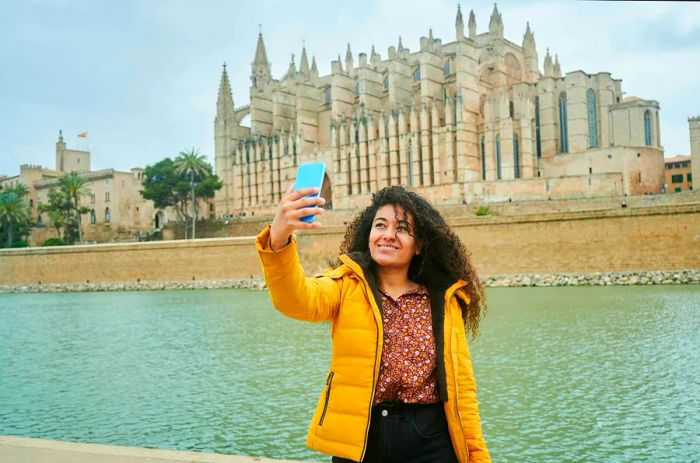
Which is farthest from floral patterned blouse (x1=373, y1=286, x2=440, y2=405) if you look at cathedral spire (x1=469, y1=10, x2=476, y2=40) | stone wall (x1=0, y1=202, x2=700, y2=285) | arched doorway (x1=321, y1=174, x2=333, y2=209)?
arched doorway (x1=321, y1=174, x2=333, y2=209)

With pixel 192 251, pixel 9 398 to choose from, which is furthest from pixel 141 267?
pixel 9 398

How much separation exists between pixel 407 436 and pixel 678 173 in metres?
42.1

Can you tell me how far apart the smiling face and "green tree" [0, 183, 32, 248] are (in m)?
43.5

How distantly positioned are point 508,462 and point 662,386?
276cm

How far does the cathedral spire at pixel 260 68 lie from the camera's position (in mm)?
48381

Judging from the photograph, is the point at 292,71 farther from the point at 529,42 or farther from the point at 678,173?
the point at 678,173

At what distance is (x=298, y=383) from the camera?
695 cm

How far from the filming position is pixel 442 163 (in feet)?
112

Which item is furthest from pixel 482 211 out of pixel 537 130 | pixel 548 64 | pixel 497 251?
pixel 548 64

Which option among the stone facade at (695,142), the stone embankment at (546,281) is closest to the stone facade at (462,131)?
the stone facade at (695,142)

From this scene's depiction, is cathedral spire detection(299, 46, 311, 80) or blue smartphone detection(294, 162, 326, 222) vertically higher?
cathedral spire detection(299, 46, 311, 80)

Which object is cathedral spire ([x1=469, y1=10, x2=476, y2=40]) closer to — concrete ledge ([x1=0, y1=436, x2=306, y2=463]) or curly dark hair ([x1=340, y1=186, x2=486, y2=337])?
concrete ledge ([x1=0, y1=436, x2=306, y2=463])

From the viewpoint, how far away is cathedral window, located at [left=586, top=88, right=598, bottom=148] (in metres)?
33.1

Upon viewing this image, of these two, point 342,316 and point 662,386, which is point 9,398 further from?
point 662,386
